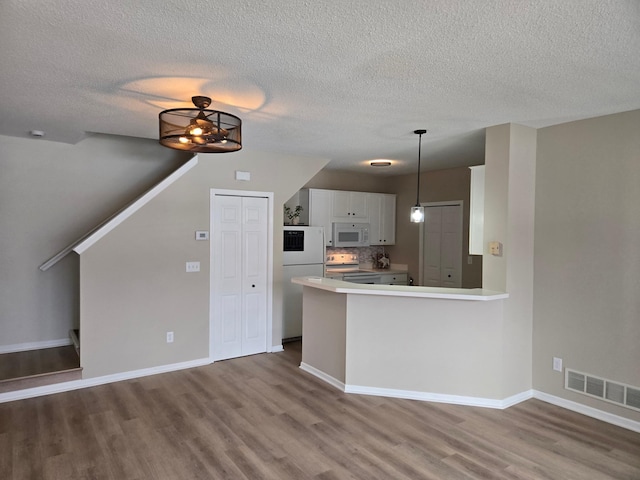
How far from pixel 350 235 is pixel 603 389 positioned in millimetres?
3972

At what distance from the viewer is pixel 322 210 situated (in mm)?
6430

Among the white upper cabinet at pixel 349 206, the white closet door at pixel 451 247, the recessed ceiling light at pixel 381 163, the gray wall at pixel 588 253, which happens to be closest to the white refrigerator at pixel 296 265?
the white upper cabinet at pixel 349 206

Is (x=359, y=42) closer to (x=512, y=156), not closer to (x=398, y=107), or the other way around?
(x=398, y=107)

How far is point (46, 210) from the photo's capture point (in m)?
4.74

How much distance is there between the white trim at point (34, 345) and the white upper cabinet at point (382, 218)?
451 cm

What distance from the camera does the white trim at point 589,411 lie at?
10.9ft

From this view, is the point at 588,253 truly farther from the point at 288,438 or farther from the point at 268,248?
the point at 268,248

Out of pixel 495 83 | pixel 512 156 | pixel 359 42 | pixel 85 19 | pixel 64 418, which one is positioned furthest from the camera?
pixel 512 156

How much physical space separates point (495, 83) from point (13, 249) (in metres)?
4.93

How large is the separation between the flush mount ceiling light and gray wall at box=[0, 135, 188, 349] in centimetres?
263

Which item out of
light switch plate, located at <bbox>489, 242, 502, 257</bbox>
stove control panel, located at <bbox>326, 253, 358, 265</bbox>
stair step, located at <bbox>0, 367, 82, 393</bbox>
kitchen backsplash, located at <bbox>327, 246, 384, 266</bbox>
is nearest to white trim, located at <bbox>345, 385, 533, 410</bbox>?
light switch plate, located at <bbox>489, 242, 502, 257</bbox>

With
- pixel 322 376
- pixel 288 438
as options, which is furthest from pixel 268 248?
pixel 288 438

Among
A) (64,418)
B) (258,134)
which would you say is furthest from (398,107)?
(64,418)

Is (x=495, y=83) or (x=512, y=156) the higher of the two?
(x=495, y=83)
